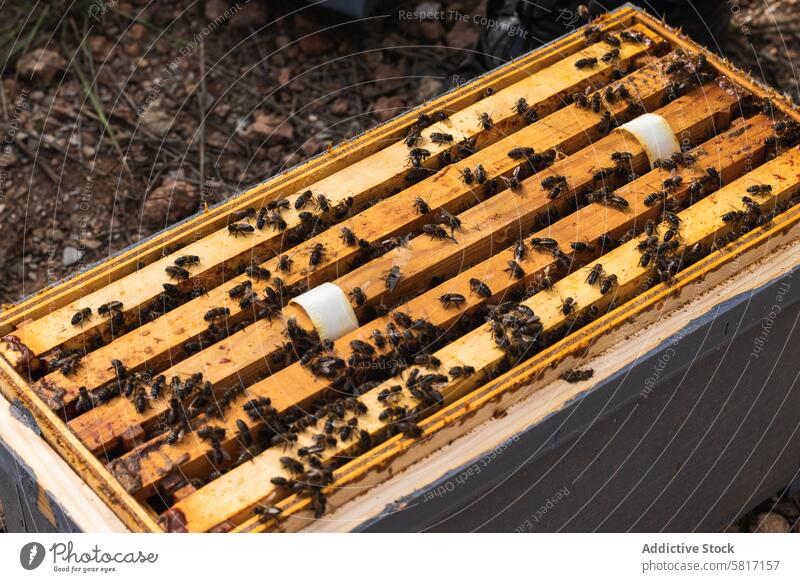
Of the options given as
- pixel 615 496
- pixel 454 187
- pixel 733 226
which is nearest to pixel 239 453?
pixel 454 187

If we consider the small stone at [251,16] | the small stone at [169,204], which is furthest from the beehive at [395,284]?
the small stone at [251,16]

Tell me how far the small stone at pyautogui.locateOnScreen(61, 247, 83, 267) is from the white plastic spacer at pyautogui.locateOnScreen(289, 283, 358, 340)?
419 cm

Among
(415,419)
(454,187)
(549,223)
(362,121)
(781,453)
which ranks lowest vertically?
(781,453)

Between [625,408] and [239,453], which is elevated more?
[239,453]

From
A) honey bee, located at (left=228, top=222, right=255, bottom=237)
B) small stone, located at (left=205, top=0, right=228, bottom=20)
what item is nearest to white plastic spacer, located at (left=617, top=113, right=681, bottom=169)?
honey bee, located at (left=228, top=222, right=255, bottom=237)

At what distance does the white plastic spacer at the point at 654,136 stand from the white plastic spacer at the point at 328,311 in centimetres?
186

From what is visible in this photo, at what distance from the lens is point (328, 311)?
488cm

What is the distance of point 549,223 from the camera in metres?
5.41

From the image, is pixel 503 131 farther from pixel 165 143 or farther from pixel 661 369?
pixel 165 143

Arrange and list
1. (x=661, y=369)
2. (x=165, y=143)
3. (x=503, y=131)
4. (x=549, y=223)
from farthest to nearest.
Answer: (x=165, y=143), (x=503, y=131), (x=549, y=223), (x=661, y=369)

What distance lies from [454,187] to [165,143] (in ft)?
14.9

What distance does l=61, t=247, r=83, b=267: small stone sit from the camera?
8.52 metres

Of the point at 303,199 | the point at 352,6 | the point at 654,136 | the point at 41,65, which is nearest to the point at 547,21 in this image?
the point at 352,6
